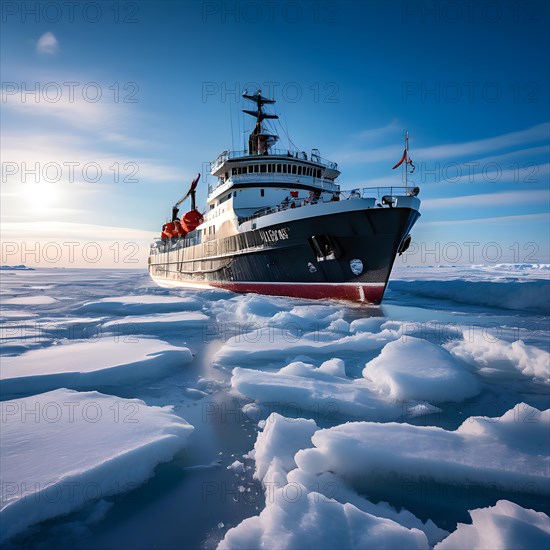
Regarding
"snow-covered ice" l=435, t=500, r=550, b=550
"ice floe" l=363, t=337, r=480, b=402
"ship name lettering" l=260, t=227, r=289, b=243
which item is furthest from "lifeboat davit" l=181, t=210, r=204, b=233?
"snow-covered ice" l=435, t=500, r=550, b=550

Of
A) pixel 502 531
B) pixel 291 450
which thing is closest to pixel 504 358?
pixel 502 531

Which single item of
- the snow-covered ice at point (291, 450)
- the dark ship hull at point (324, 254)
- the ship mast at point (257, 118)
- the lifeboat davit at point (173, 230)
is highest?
the ship mast at point (257, 118)

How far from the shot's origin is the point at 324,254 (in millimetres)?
13977

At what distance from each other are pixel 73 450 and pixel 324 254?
12054mm

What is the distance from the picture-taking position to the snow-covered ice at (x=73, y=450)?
2.17m

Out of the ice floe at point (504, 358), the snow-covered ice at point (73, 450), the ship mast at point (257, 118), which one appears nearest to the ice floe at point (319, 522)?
the snow-covered ice at point (73, 450)

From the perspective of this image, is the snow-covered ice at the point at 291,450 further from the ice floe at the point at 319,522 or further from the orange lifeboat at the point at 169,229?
the orange lifeboat at the point at 169,229

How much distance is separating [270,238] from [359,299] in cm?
482

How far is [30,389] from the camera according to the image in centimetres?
441

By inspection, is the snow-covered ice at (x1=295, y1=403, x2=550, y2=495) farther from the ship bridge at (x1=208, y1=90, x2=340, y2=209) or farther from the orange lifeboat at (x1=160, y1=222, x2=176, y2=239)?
the orange lifeboat at (x1=160, y1=222, x2=176, y2=239)

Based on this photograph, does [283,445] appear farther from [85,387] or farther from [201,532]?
[85,387]

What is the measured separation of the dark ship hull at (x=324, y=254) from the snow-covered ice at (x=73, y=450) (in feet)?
35.5

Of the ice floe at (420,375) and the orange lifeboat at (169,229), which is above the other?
the orange lifeboat at (169,229)

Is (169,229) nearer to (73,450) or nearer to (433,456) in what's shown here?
(73,450)
